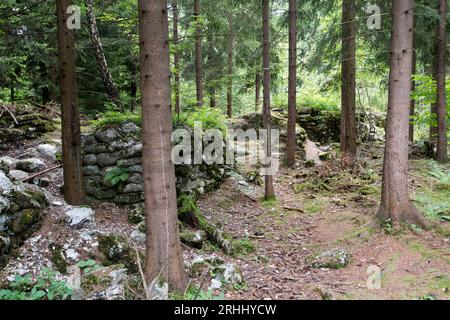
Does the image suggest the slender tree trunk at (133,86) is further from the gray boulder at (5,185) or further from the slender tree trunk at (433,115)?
the slender tree trunk at (433,115)

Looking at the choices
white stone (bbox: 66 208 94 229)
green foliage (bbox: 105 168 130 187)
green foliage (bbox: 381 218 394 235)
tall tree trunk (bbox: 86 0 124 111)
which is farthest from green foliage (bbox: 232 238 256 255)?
tall tree trunk (bbox: 86 0 124 111)

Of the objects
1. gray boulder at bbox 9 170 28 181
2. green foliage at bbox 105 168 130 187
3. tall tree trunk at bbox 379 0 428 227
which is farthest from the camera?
green foliage at bbox 105 168 130 187

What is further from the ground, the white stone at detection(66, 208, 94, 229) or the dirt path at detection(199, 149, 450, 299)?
the white stone at detection(66, 208, 94, 229)

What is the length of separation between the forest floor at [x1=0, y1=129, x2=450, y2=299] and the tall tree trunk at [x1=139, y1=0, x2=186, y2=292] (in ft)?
2.78

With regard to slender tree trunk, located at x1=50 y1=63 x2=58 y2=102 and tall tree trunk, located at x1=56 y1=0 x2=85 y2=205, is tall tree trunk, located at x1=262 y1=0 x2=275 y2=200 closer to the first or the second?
tall tree trunk, located at x1=56 y1=0 x2=85 y2=205

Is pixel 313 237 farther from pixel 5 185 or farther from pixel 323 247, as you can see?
pixel 5 185

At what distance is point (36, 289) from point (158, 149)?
227 centimetres

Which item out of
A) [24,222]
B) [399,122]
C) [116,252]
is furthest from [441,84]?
[24,222]

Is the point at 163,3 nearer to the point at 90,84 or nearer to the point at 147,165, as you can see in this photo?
the point at 147,165

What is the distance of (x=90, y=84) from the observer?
12203 mm

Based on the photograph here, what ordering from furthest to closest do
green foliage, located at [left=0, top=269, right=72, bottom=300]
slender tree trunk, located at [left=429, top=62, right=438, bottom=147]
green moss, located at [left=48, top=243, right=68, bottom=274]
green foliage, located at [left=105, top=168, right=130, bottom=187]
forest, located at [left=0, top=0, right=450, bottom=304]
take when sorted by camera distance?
1. slender tree trunk, located at [left=429, top=62, right=438, bottom=147]
2. green foliage, located at [left=105, top=168, right=130, bottom=187]
3. green moss, located at [left=48, top=243, right=68, bottom=274]
4. forest, located at [left=0, top=0, right=450, bottom=304]
5. green foliage, located at [left=0, top=269, right=72, bottom=300]

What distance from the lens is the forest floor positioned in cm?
457
